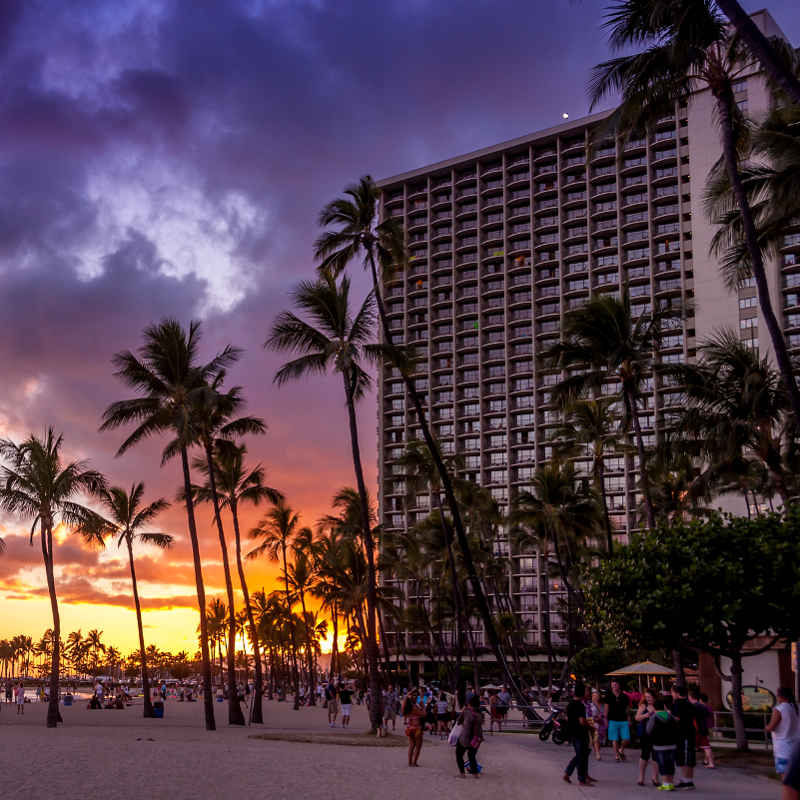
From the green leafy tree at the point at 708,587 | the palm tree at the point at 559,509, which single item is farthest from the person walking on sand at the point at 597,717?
the palm tree at the point at 559,509

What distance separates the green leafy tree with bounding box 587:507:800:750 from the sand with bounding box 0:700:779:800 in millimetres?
3477

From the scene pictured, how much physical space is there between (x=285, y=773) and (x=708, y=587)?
10977 millimetres

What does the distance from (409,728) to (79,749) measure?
863 centimetres

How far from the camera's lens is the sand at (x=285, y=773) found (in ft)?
49.0

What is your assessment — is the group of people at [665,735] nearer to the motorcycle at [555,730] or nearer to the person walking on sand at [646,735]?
the person walking on sand at [646,735]

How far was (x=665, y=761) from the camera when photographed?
16.2 metres

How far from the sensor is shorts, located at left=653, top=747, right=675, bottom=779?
53.0 ft


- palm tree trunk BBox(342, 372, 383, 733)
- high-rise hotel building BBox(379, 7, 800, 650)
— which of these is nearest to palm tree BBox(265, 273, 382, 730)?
palm tree trunk BBox(342, 372, 383, 733)

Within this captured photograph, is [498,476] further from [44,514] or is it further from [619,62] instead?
[619,62]

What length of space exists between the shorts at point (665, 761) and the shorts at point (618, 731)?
5.17m

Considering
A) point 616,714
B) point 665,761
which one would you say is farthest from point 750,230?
point 616,714

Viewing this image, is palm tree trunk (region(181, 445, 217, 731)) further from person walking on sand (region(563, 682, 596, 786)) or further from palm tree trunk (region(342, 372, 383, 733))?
person walking on sand (region(563, 682, 596, 786))

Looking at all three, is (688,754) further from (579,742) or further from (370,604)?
(370,604)

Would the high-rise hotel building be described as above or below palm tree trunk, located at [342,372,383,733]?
above
